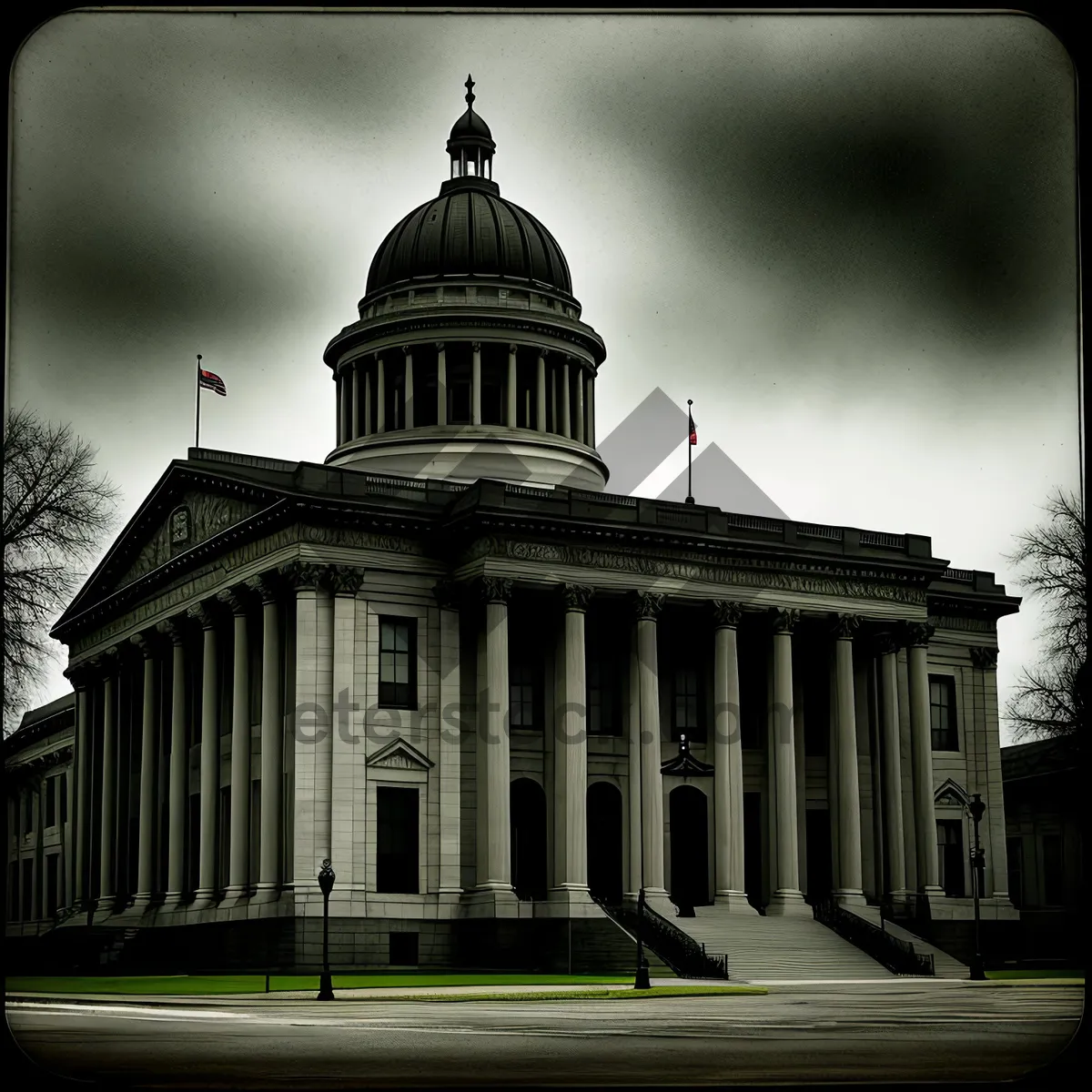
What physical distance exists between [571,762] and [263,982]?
13961 mm

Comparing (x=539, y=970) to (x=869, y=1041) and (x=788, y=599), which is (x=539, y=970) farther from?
(x=869, y=1041)

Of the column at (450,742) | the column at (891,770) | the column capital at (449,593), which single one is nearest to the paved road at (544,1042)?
the column at (450,742)

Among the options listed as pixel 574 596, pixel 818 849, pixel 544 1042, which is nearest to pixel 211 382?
pixel 574 596

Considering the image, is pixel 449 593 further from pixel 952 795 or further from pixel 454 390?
pixel 952 795

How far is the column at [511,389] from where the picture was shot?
81250mm

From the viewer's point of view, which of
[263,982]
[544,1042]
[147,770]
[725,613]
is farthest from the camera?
[147,770]

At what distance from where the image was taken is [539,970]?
58.8 meters

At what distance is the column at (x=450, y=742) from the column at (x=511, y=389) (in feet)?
64.6

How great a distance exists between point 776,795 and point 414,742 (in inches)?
542

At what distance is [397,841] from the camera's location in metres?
61.4

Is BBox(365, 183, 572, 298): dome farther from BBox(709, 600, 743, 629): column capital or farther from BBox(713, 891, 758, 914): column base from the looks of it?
BBox(713, 891, 758, 914): column base

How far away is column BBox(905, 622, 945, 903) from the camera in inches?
2739

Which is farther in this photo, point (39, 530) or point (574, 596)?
point (574, 596)

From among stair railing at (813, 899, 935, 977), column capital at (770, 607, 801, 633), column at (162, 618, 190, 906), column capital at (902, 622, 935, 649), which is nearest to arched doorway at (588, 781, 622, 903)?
stair railing at (813, 899, 935, 977)
